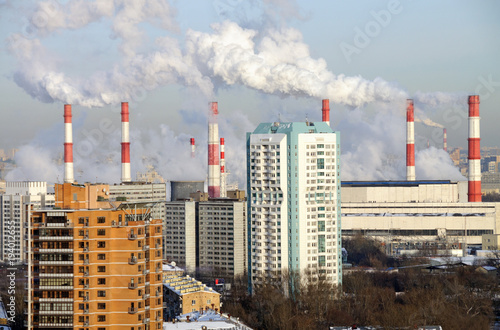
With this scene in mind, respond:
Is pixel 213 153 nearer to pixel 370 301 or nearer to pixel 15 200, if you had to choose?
pixel 15 200

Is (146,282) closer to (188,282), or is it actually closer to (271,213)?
(188,282)

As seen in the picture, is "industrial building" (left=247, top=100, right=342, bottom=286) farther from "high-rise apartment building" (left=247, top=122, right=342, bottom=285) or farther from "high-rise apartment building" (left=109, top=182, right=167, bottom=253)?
"high-rise apartment building" (left=109, top=182, right=167, bottom=253)

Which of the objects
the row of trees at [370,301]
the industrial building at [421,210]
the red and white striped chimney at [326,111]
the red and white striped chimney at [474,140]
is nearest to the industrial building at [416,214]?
the industrial building at [421,210]

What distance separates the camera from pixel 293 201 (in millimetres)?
51344

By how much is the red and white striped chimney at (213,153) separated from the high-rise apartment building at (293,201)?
70.9 ft

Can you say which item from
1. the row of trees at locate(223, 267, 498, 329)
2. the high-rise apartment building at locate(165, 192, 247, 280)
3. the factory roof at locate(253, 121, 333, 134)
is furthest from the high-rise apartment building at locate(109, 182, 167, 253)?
the row of trees at locate(223, 267, 498, 329)

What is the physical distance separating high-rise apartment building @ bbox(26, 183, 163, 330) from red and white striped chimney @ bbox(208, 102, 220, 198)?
42867 mm

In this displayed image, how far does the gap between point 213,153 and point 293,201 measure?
25151 millimetres

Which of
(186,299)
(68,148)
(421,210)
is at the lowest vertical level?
(186,299)

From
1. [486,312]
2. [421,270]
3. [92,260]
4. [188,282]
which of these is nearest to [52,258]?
[92,260]

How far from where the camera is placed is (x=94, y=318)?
30.4m

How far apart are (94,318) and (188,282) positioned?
51.5ft

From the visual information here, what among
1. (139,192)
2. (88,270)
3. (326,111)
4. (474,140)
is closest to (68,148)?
(139,192)

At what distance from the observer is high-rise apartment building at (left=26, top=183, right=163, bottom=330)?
99.7ft
